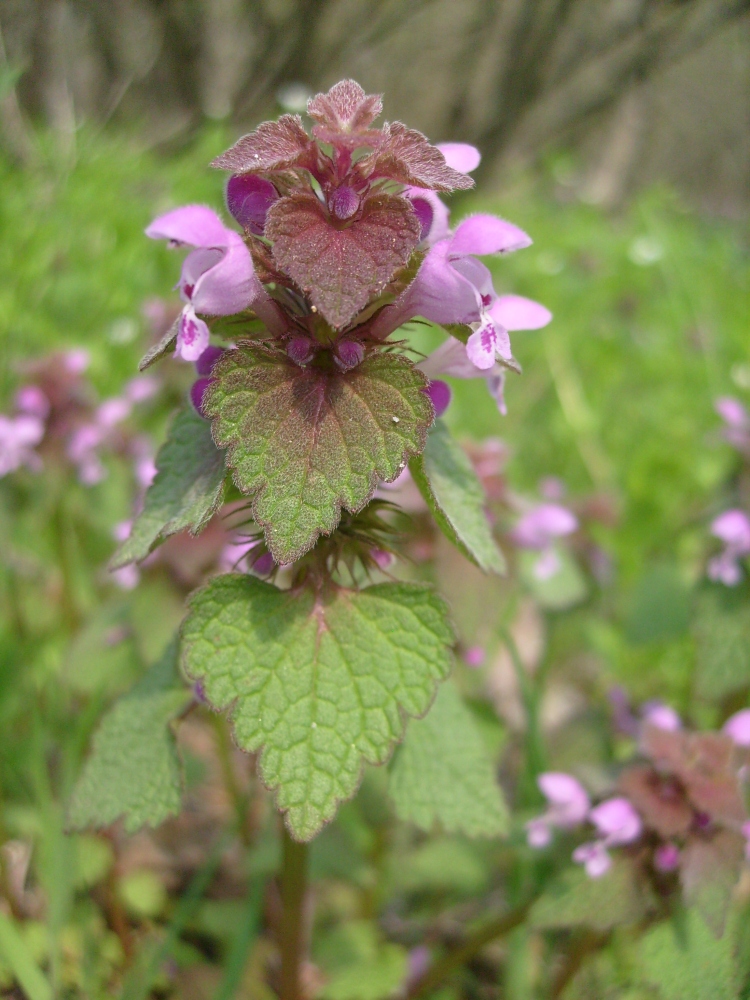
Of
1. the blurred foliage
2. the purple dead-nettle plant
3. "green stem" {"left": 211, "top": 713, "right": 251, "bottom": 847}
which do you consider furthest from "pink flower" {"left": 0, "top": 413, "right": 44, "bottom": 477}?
the purple dead-nettle plant

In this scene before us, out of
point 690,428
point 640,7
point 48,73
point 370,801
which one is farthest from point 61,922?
point 640,7

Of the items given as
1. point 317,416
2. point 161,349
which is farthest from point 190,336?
point 317,416

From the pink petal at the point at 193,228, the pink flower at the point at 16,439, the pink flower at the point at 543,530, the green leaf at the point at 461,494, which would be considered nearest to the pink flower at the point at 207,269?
the pink petal at the point at 193,228

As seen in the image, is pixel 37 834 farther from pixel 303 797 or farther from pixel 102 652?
pixel 303 797

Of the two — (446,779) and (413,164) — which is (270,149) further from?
(446,779)

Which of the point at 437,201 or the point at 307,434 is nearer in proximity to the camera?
the point at 307,434

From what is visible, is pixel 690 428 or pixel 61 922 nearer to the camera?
pixel 61 922
